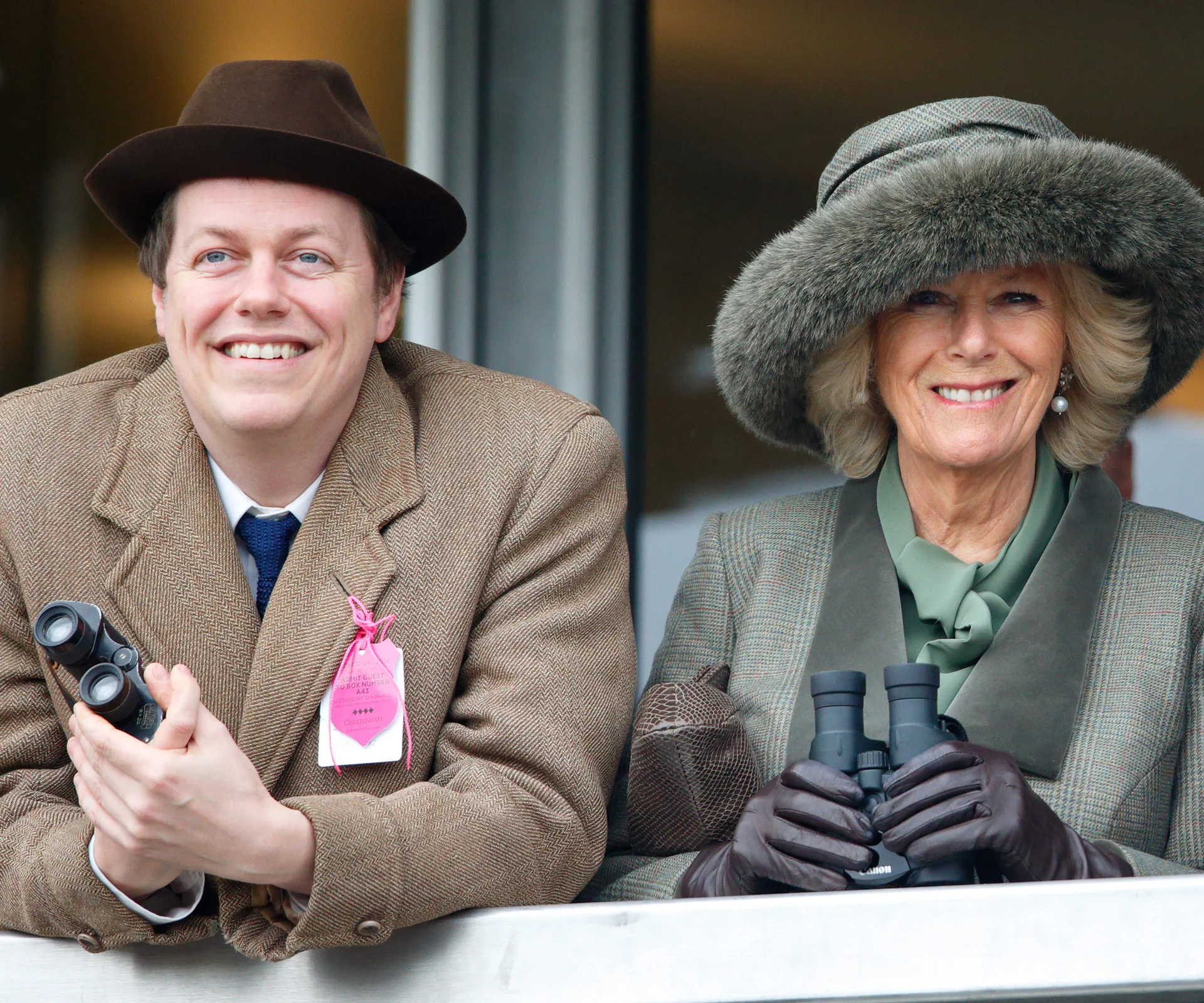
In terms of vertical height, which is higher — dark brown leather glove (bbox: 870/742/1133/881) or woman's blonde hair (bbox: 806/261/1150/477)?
woman's blonde hair (bbox: 806/261/1150/477)

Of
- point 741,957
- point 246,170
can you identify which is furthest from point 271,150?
point 741,957

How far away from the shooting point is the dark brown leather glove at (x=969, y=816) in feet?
6.08

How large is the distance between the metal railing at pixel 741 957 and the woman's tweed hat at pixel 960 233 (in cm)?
96

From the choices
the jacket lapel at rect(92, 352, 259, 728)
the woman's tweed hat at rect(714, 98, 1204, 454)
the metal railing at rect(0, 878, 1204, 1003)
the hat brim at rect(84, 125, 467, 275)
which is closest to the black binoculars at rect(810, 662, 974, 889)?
the metal railing at rect(0, 878, 1204, 1003)

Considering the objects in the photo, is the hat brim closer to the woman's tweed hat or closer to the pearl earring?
the woman's tweed hat

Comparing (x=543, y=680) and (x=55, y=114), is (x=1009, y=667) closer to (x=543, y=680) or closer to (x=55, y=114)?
(x=543, y=680)

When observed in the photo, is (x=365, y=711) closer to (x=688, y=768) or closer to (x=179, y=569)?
(x=179, y=569)

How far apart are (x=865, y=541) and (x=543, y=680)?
66 centimetres

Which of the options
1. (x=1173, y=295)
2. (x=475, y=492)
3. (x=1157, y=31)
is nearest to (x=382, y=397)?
(x=475, y=492)

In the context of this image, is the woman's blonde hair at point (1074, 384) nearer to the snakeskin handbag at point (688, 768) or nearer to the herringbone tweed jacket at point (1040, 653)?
the herringbone tweed jacket at point (1040, 653)

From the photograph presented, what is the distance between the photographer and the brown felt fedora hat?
85.7 inches

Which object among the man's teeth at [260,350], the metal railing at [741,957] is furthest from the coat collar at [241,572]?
the metal railing at [741,957]

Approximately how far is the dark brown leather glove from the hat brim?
108cm

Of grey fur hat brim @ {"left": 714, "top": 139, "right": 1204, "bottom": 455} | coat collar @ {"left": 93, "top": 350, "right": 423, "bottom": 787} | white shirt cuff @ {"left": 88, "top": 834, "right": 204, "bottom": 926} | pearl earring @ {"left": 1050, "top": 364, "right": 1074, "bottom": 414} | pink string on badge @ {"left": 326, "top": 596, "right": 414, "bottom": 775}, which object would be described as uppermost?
grey fur hat brim @ {"left": 714, "top": 139, "right": 1204, "bottom": 455}
